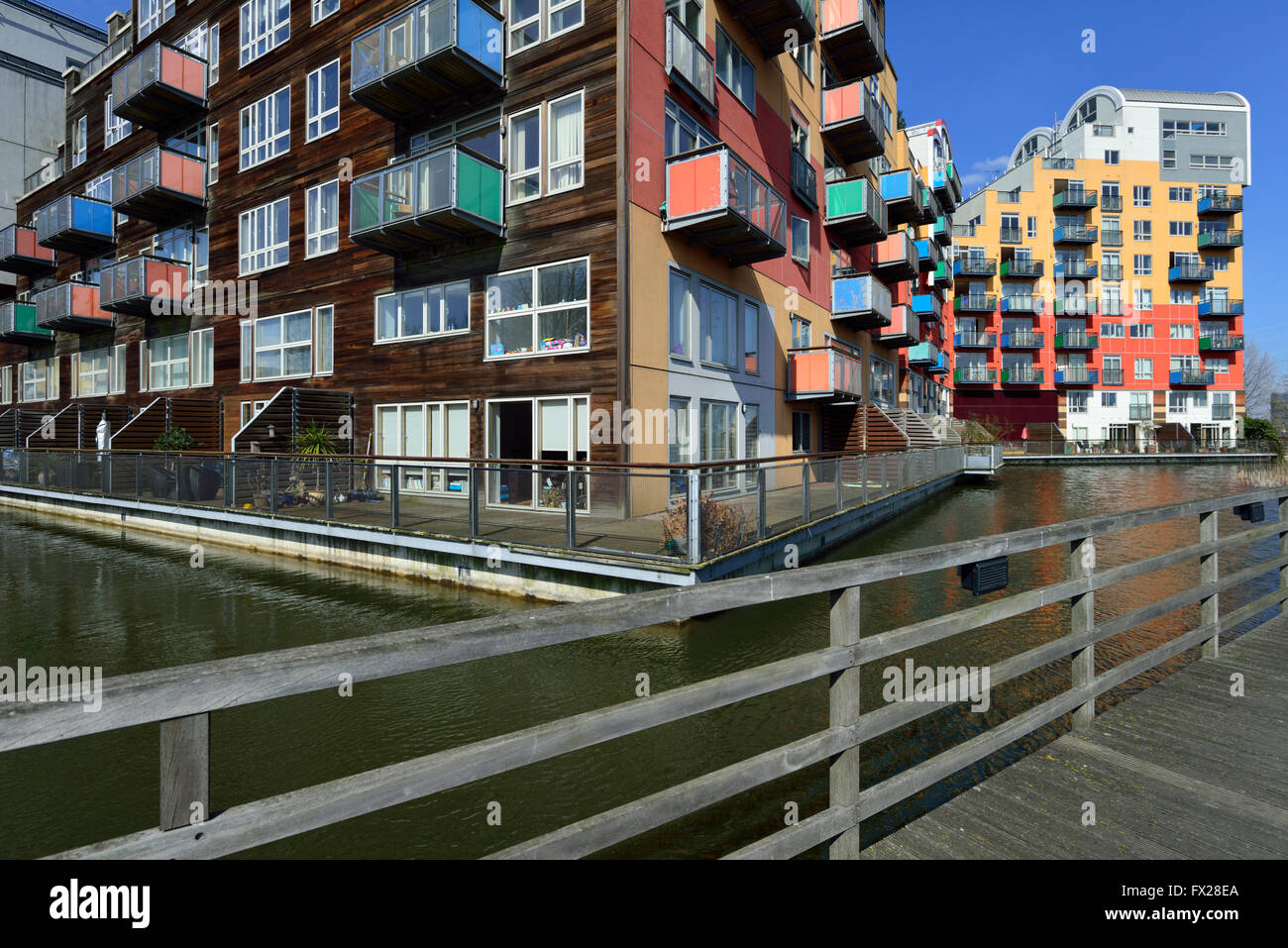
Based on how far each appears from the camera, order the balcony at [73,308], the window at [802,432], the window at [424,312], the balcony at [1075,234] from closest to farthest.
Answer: the window at [424,312] → the window at [802,432] → the balcony at [73,308] → the balcony at [1075,234]

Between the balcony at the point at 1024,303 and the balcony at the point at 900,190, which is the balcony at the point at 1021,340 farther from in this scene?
the balcony at the point at 900,190

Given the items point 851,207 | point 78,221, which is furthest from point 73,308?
point 851,207

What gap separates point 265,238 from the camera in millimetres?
20750

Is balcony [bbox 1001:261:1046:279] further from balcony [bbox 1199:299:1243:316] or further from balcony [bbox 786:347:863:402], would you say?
balcony [bbox 786:347:863:402]

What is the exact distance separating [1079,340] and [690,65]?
54.1 m

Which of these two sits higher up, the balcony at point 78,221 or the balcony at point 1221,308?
the balcony at point 1221,308

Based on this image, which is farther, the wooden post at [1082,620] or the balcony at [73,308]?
the balcony at [73,308]

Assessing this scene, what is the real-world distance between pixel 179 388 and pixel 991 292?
5898 cm

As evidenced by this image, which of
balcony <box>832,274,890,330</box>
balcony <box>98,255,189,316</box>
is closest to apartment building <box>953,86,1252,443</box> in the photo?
balcony <box>832,274,890,330</box>

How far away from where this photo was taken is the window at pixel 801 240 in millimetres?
21723

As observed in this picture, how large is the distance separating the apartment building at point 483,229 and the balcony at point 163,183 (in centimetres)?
10

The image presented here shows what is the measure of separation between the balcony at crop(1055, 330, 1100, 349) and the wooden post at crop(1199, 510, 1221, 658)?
201 feet

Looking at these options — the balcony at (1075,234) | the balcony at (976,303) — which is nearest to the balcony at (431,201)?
the balcony at (976,303)
